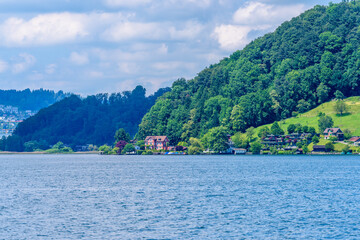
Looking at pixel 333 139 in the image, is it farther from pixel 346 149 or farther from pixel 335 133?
pixel 346 149

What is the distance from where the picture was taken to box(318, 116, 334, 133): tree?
616ft

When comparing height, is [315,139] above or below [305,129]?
below

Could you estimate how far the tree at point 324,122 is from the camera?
188 metres

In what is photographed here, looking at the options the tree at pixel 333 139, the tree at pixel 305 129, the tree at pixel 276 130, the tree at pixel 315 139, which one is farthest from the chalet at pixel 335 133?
the tree at pixel 276 130

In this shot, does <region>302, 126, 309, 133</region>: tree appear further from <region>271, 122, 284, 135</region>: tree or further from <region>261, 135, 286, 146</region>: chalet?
<region>271, 122, 284, 135</region>: tree

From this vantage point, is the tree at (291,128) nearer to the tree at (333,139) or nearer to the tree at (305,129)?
the tree at (305,129)

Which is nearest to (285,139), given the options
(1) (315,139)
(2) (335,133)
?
(1) (315,139)

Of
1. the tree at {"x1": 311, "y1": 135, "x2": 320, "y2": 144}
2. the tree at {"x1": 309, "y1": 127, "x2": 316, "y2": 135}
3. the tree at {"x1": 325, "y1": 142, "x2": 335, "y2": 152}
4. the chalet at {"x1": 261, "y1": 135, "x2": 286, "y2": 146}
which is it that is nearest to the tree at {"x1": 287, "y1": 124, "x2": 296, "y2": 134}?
the chalet at {"x1": 261, "y1": 135, "x2": 286, "y2": 146}

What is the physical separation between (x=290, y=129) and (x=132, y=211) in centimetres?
14377

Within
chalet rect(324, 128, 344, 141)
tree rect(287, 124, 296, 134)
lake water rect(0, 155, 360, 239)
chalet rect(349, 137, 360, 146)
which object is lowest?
lake water rect(0, 155, 360, 239)

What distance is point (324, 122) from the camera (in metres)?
188

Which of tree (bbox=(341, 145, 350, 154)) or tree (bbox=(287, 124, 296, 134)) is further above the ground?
tree (bbox=(287, 124, 296, 134))

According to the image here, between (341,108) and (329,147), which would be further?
(341,108)

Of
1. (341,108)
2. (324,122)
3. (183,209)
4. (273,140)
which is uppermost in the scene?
(341,108)
